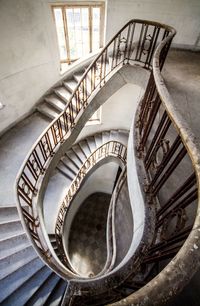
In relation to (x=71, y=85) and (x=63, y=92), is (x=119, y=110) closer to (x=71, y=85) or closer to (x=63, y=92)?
(x=71, y=85)

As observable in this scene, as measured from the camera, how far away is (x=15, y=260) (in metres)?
4.88

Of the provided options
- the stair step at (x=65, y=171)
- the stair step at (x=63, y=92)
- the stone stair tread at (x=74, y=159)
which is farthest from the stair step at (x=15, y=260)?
the stair step at (x=63, y=92)

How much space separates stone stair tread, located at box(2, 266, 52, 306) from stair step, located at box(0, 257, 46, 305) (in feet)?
0.23

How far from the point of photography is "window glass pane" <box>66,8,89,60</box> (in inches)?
268

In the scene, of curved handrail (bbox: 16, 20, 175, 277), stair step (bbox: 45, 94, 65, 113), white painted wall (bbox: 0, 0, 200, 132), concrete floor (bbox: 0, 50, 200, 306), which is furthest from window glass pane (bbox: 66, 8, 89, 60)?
concrete floor (bbox: 0, 50, 200, 306)

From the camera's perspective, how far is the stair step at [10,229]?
5.13 meters

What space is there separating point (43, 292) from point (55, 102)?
20.1 feet

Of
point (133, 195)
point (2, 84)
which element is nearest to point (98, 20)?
point (2, 84)

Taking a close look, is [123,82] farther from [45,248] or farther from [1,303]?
[1,303]

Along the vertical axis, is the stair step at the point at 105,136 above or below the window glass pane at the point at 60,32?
below

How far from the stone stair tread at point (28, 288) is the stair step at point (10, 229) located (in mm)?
1167

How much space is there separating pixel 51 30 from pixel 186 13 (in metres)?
4.55

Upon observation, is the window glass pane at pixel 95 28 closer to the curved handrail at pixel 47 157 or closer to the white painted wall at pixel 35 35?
the white painted wall at pixel 35 35

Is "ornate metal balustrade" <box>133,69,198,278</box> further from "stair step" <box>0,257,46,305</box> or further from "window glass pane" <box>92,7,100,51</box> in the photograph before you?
"window glass pane" <box>92,7,100,51</box>
